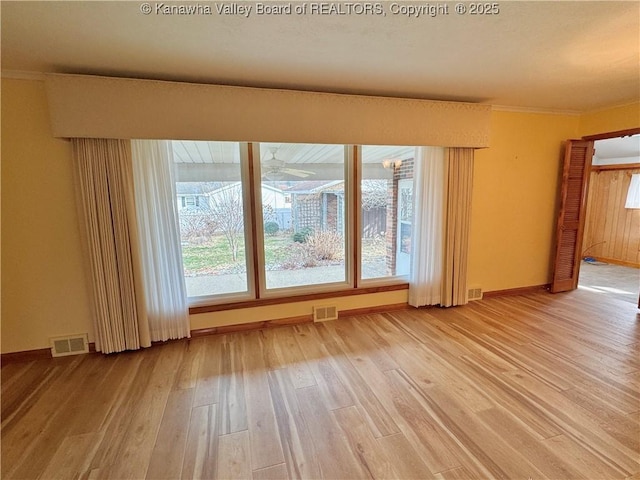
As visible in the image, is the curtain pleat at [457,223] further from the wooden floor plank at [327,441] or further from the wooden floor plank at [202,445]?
the wooden floor plank at [202,445]

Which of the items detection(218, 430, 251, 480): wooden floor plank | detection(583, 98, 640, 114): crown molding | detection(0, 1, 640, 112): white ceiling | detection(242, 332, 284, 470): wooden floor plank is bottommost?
detection(218, 430, 251, 480): wooden floor plank

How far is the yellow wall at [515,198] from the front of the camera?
12.2 ft

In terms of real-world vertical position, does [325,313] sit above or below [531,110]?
below

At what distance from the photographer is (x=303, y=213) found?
333 cm

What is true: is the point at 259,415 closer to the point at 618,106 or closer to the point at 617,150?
the point at 618,106

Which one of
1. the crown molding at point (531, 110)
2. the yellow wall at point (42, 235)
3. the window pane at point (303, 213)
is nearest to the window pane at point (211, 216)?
the window pane at point (303, 213)

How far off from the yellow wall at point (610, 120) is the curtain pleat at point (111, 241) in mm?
5308

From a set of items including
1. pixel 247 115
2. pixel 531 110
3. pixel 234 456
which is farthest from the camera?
pixel 531 110

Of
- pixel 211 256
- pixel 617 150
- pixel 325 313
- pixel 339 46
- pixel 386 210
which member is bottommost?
pixel 325 313

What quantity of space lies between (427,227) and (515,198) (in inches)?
54.7

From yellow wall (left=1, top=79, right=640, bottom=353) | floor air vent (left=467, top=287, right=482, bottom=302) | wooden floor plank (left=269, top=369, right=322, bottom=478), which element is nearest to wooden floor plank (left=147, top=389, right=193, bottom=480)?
wooden floor plank (left=269, top=369, right=322, bottom=478)

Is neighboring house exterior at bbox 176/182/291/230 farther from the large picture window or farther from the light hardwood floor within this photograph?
the light hardwood floor

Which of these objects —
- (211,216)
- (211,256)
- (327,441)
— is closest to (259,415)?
(327,441)

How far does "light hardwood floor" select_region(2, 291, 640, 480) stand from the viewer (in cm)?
161
